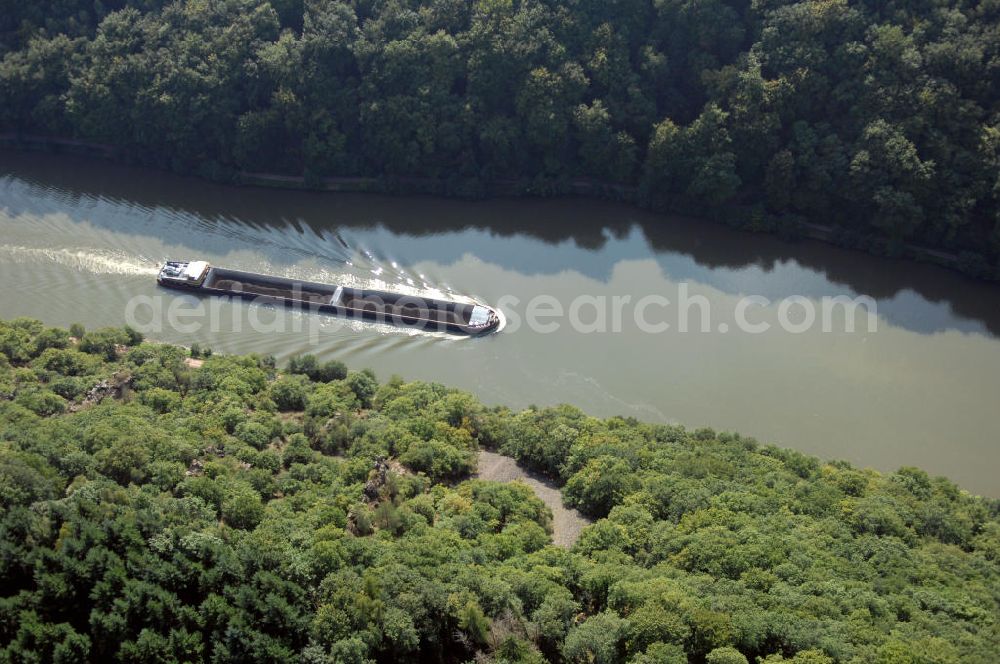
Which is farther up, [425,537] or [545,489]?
[545,489]

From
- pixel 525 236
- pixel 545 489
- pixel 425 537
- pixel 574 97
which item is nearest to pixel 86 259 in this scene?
pixel 525 236

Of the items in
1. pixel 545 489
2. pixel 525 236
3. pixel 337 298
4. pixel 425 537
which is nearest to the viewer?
pixel 425 537

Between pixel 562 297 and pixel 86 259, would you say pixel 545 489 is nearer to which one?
pixel 562 297

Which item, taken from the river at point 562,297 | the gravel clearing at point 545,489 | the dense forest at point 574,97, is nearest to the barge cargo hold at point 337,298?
the river at point 562,297

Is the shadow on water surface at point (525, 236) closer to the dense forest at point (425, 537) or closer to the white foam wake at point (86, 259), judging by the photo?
the white foam wake at point (86, 259)

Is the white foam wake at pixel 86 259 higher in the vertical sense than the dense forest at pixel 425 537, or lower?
higher
